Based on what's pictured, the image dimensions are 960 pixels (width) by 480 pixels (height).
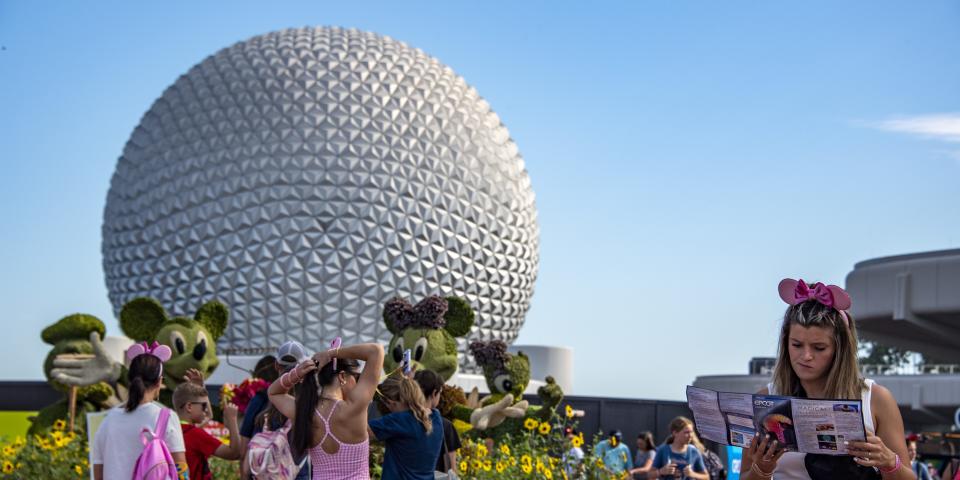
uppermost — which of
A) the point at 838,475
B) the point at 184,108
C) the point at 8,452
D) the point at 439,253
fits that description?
the point at 184,108

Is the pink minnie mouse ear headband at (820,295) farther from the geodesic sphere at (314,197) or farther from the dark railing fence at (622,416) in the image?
the geodesic sphere at (314,197)

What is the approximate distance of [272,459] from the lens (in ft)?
14.6

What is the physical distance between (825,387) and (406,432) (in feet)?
7.93

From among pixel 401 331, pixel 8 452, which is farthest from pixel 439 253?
pixel 8 452

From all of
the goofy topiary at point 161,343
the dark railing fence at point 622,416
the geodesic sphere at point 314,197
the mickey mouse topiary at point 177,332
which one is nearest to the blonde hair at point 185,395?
the goofy topiary at point 161,343

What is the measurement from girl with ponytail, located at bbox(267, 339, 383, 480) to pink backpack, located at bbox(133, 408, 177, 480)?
0.72 meters

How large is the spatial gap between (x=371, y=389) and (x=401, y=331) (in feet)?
31.8

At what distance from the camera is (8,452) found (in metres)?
9.42

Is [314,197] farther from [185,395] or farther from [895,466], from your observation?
[895,466]

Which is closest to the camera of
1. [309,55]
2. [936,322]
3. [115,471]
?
[115,471]

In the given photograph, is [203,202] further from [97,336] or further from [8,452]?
[8,452]

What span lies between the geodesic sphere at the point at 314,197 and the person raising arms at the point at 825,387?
2003 cm

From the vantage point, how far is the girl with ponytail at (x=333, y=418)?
4484 millimetres

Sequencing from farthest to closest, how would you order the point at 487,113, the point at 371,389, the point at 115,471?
the point at 487,113, the point at 115,471, the point at 371,389
